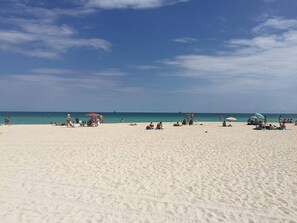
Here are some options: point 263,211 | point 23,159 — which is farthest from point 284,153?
point 23,159

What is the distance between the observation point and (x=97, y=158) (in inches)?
458

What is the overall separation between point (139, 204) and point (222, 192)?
2145 millimetres

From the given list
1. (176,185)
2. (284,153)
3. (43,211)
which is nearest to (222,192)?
(176,185)

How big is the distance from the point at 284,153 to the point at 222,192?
7.25 metres

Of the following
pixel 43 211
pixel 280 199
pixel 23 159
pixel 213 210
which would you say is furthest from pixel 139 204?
pixel 23 159

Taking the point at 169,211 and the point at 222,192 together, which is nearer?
the point at 169,211

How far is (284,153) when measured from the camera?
1326 cm

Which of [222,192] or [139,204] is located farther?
[222,192]

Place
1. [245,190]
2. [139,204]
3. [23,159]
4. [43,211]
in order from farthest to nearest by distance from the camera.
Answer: [23,159] → [245,190] → [139,204] → [43,211]

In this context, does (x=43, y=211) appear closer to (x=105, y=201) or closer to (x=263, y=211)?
(x=105, y=201)

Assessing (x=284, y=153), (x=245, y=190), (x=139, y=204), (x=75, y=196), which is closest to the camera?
(x=139, y=204)

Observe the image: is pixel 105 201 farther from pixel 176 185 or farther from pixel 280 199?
pixel 280 199

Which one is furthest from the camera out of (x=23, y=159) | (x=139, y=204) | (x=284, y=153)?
(x=284, y=153)

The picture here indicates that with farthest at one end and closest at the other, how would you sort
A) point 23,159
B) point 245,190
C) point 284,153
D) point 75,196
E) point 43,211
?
point 284,153, point 23,159, point 245,190, point 75,196, point 43,211
